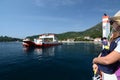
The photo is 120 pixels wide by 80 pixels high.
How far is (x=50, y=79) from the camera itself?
42.1ft

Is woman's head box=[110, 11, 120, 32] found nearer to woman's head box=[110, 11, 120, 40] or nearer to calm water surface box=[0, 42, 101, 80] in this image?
woman's head box=[110, 11, 120, 40]

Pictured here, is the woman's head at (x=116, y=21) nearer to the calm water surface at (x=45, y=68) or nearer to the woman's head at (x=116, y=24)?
the woman's head at (x=116, y=24)

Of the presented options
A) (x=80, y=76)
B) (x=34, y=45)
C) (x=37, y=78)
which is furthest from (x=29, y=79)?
(x=34, y=45)

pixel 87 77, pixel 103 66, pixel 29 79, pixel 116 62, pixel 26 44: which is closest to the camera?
pixel 116 62

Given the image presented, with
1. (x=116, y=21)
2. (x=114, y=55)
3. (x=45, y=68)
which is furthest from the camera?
(x=45, y=68)

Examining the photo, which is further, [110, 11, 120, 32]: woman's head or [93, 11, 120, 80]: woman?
[110, 11, 120, 32]: woman's head

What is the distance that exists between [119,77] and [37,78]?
11.5 m

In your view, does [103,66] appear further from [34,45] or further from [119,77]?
[34,45]

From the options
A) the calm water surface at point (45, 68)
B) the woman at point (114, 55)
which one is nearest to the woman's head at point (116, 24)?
the woman at point (114, 55)

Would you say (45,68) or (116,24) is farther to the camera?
(45,68)

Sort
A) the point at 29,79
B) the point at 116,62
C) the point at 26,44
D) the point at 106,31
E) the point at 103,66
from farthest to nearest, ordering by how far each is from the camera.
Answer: the point at 26,44
the point at 29,79
the point at 106,31
the point at 103,66
the point at 116,62

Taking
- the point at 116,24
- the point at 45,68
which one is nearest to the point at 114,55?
the point at 116,24

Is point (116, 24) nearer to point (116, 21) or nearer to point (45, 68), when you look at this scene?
point (116, 21)

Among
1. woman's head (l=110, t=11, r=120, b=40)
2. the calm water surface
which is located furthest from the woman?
the calm water surface
